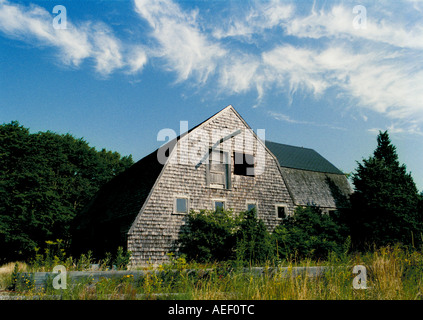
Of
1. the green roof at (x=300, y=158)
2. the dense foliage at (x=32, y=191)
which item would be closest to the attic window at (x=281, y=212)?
the green roof at (x=300, y=158)

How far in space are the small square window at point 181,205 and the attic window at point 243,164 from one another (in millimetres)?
3935

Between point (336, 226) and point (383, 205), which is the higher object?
point (383, 205)

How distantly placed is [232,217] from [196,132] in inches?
212

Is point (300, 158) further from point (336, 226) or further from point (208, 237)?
point (208, 237)

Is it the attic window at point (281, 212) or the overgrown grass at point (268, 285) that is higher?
the attic window at point (281, 212)

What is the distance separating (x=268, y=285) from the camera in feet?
18.8

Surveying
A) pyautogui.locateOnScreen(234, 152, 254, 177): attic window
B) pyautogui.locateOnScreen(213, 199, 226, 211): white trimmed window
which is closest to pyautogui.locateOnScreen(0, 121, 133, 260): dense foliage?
pyautogui.locateOnScreen(213, 199, 226, 211): white trimmed window

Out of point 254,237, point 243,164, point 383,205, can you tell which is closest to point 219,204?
point 243,164

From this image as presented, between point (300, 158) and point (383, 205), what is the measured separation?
8.72 meters

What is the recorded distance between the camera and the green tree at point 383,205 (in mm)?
23641

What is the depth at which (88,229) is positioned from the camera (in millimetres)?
23953

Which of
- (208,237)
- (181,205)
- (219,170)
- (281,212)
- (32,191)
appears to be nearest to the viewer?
(208,237)

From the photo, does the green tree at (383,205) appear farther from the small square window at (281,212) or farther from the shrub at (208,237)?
the shrub at (208,237)

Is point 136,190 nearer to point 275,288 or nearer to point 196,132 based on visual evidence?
point 196,132
